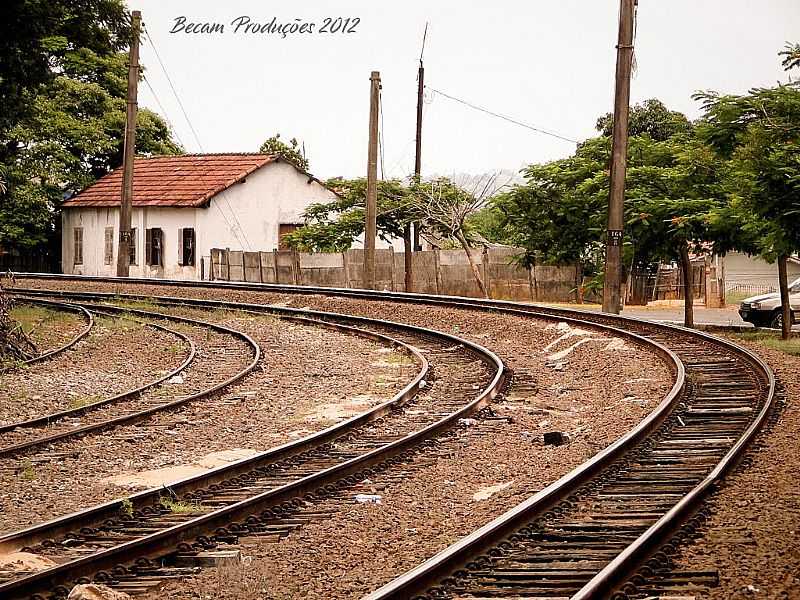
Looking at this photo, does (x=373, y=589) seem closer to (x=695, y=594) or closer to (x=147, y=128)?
(x=695, y=594)

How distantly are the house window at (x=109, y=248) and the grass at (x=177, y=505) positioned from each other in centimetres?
4590

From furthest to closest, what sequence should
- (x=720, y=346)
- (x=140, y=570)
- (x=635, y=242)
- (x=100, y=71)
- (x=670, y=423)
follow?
(x=100, y=71), (x=635, y=242), (x=720, y=346), (x=670, y=423), (x=140, y=570)

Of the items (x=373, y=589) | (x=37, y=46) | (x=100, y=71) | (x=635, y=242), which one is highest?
(x=100, y=71)

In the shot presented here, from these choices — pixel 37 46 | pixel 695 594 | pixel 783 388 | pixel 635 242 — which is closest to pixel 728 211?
pixel 635 242

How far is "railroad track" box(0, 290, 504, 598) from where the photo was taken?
656 centimetres

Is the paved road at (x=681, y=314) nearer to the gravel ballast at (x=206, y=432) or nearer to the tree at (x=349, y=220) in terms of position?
the tree at (x=349, y=220)

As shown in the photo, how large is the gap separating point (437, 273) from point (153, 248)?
46.3 feet

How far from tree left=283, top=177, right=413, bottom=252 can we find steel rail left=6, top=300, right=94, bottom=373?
22495mm

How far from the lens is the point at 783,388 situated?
13.4 meters

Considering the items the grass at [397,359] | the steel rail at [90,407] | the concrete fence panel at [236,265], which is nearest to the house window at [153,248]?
the concrete fence panel at [236,265]

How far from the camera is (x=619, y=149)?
24453 millimetres

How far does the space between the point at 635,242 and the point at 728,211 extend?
13.3 ft

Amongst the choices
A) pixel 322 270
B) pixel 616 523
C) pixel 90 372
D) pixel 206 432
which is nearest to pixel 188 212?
→ pixel 322 270

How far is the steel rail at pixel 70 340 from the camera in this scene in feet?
54.8
